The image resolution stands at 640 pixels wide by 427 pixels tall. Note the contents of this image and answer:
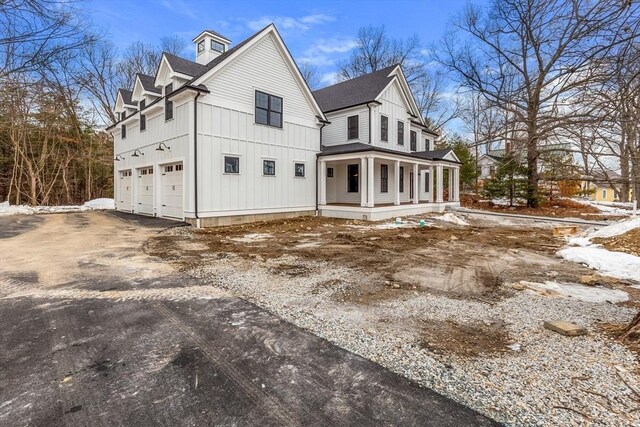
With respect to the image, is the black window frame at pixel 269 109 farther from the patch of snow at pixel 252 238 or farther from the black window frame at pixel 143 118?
the black window frame at pixel 143 118

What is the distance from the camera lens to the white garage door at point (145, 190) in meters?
14.8

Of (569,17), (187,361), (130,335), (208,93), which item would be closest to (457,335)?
(187,361)

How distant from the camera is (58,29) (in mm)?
7172

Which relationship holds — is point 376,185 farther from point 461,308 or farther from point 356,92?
point 461,308

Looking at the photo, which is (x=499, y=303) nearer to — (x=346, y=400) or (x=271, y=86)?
(x=346, y=400)

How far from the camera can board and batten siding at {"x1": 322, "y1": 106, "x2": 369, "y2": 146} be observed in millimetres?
16375

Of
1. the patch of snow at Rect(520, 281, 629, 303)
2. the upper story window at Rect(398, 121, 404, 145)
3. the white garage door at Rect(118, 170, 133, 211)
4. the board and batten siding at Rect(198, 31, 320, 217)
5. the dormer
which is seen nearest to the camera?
the patch of snow at Rect(520, 281, 629, 303)

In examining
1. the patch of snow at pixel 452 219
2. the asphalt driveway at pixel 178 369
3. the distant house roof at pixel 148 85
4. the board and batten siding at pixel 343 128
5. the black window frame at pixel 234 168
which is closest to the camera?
the asphalt driveway at pixel 178 369

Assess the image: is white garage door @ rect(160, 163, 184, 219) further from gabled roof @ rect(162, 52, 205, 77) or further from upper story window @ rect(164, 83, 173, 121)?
gabled roof @ rect(162, 52, 205, 77)

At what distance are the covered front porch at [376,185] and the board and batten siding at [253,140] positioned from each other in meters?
1.55

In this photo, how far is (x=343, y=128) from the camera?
56.9ft

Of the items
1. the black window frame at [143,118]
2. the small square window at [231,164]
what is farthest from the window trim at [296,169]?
the black window frame at [143,118]

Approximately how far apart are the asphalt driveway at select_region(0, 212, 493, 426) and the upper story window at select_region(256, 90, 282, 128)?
9.99 meters

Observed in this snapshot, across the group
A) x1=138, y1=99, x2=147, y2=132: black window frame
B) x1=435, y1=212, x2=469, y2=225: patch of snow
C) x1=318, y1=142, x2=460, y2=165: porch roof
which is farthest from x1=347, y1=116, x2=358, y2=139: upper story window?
x1=138, y1=99, x2=147, y2=132: black window frame
